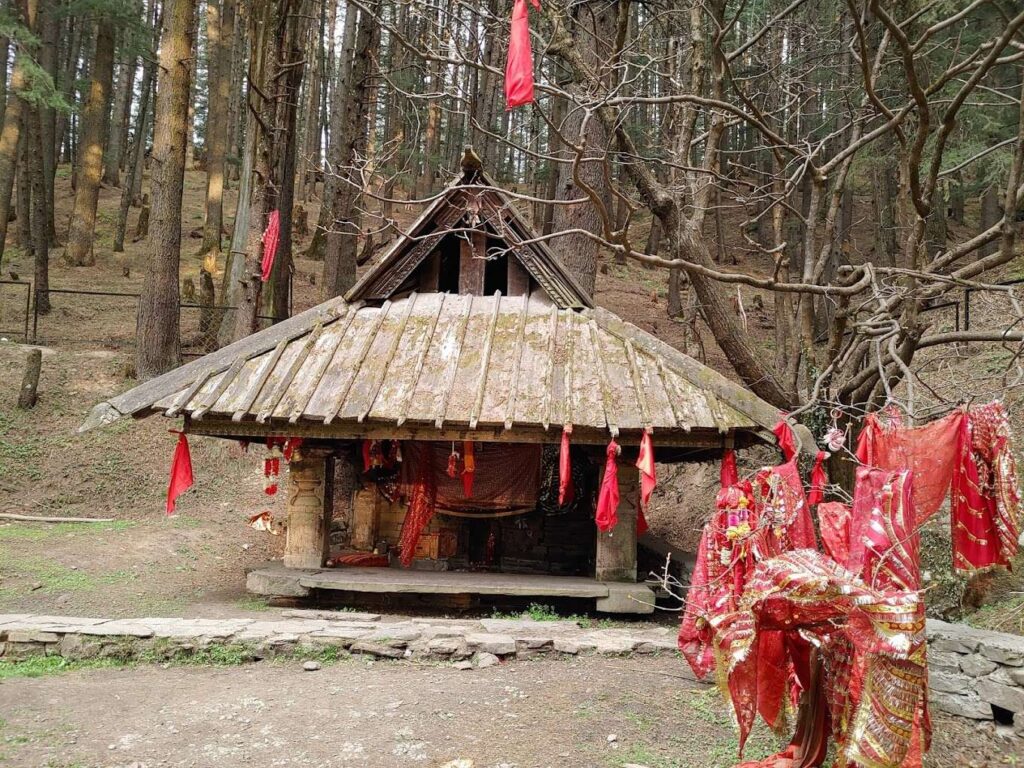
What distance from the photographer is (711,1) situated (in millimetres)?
10297

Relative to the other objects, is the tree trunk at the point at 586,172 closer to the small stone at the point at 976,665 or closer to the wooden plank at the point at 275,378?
the wooden plank at the point at 275,378

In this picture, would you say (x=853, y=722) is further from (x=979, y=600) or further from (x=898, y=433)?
(x=979, y=600)

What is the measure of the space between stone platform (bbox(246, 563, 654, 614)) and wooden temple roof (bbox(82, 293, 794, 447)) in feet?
5.91

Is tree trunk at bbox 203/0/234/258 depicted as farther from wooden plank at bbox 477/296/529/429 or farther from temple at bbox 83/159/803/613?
wooden plank at bbox 477/296/529/429

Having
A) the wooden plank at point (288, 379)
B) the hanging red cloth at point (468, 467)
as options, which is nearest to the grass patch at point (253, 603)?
the wooden plank at point (288, 379)

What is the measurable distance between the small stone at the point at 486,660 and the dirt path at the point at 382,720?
0.31ft

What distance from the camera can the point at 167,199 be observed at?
54.2 feet

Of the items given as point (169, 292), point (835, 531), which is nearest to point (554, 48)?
point (835, 531)

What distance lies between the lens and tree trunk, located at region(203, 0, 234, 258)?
2489 centimetres

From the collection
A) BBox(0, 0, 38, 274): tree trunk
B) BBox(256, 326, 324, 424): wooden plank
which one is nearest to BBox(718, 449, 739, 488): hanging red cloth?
BBox(256, 326, 324, 424): wooden plank

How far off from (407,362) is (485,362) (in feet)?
3.27

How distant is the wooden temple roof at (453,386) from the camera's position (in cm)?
964

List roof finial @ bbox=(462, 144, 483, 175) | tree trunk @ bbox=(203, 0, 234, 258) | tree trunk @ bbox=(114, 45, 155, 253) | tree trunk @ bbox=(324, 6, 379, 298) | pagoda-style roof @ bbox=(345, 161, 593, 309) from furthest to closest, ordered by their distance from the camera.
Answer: tree trunk @ bbox=(114, 45, 155, 253), tree trunk @ bbox=(203, 0, 234, 258), tree trunk @ bbox=(324, 6, 379, 298), pagoda-style roof @ bbox=(345, 161, 593, 309), roof finial @ bbox=(462, 144, 483, 175)

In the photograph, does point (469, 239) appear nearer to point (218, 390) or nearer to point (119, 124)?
point (218, 390)
